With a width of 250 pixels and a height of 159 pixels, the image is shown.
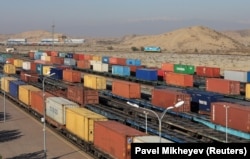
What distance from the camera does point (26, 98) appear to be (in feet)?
186

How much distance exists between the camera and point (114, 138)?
29.2m

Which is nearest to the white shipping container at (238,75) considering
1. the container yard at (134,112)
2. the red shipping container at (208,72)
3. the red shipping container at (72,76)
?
the container yard at (134,112)

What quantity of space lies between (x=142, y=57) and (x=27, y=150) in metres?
115

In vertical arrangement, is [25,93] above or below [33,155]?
above

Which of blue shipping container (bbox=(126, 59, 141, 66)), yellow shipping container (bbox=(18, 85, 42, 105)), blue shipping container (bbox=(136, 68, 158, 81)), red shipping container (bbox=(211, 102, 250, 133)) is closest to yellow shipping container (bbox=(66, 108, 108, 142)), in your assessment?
red shipping container (bbox=(211, 102, 250, 133))

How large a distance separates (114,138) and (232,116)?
1342cm

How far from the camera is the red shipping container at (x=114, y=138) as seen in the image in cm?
2761

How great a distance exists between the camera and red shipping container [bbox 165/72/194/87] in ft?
231

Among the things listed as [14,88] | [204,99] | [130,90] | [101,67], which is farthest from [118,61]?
[204,99]

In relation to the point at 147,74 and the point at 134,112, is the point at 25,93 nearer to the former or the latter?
the point at 134,112

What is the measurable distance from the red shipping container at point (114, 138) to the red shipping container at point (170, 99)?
583 inches

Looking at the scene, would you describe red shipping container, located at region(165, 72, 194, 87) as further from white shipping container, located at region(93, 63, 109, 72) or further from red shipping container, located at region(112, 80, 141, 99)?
white shipping container, located at region(93, 63, 109, 72)

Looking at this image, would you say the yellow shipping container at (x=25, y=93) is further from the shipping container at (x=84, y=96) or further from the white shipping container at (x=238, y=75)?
the white shipping container at (x=238, y=75)

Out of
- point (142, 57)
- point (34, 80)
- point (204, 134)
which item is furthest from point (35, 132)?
point (142, 57)
